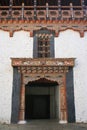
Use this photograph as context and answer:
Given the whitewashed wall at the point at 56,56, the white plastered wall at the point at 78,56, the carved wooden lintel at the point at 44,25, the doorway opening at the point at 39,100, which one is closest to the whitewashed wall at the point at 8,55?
the whitewashed wall at the point at 56,56

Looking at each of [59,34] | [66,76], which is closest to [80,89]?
[66,76]

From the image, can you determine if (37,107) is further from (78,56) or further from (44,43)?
(78,56)

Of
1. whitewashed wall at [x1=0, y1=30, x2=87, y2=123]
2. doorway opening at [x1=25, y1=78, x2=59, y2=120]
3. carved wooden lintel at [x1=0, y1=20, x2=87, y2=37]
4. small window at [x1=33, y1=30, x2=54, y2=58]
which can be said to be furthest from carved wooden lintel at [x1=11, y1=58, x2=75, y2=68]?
doorway opening at [x1=25, y1=78, x2=59, y2=120]

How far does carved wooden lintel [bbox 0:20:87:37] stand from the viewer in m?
14.5

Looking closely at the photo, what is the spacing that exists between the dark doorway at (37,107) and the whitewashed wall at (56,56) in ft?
12.2

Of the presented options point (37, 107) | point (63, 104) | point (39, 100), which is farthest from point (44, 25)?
point (37, 107)

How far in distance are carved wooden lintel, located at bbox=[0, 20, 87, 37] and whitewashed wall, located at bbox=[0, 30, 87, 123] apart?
27cm

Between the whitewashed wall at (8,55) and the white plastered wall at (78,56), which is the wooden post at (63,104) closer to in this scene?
the white plastered wall at (78,56)

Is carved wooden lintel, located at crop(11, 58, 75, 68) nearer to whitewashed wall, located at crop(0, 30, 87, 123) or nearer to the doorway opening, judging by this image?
whitewashed wall, located at crop(0, 30, 87, 123)

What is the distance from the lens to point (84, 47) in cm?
1439

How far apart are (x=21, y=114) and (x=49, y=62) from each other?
3.31 meters

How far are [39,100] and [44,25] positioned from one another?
5.68m

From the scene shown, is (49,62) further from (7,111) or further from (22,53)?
(7,111)

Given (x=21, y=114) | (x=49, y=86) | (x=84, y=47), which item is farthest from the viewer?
(x=49, y=86)
